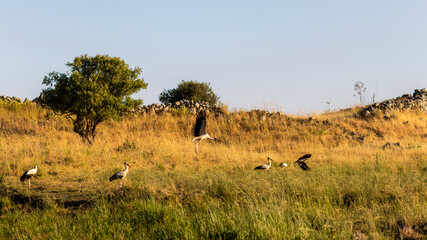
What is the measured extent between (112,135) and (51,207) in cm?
1371

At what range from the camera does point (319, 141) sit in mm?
22797

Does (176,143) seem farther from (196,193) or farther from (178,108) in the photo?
(196,193)

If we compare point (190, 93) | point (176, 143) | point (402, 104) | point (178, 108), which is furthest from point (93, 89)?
point (402, 104)

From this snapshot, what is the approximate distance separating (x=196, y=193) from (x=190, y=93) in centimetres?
2933

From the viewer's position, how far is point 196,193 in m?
8.29

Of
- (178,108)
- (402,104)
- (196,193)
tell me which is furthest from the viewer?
(402,104)

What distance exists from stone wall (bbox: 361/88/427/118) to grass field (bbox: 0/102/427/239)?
490 inches

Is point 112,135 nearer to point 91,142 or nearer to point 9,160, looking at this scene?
point 91,142

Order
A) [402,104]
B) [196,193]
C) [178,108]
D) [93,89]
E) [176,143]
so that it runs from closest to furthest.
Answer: [196,193] < [93,89] < [176,143] < [178,108] < [402,104]

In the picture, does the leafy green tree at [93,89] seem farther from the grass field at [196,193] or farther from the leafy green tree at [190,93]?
the leafy green tree at [190,93]

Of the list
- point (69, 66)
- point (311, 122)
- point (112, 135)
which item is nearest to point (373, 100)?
point (311, 122)

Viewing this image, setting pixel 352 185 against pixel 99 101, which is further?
pixel 99 101

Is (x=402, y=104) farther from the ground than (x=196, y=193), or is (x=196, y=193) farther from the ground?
(x=402, y=104)

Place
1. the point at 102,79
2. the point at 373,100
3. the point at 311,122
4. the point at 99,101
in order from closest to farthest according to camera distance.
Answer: the point at 99,101 → the point at 102,79 → the point at 311,122 → the point at 373,100
